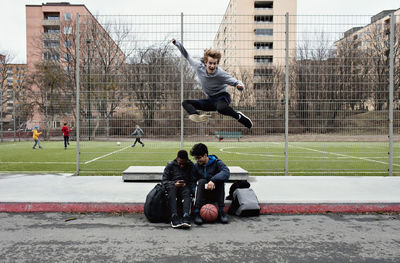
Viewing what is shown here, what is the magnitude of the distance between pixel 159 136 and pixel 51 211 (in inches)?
155

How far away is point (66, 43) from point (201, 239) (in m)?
34.2

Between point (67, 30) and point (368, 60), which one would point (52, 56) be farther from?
point (368, 60)

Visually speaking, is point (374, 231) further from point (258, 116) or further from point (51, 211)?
point (51, 211)

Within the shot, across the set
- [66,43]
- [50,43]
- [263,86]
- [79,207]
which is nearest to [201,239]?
[79,207]

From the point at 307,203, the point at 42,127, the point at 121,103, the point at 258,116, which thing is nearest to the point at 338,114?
the point at 258,116

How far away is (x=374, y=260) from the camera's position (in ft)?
11.8

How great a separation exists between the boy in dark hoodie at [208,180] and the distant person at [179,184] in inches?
6.5

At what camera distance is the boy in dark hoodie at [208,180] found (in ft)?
17.5

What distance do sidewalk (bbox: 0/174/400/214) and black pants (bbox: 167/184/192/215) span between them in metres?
0.86

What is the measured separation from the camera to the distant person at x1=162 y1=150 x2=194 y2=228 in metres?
4.99

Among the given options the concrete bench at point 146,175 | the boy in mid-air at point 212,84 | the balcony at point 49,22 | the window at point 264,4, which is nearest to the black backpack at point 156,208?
the boy in mid-air at point 212,84

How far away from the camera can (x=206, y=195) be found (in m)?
5.61

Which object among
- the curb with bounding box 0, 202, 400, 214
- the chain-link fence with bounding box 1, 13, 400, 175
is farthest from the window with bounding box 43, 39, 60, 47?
the curb with bounding box 0, 202, 400, 214

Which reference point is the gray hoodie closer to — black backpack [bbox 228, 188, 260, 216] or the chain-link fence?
black backpack [bbox 228, 188, 260, 216]
